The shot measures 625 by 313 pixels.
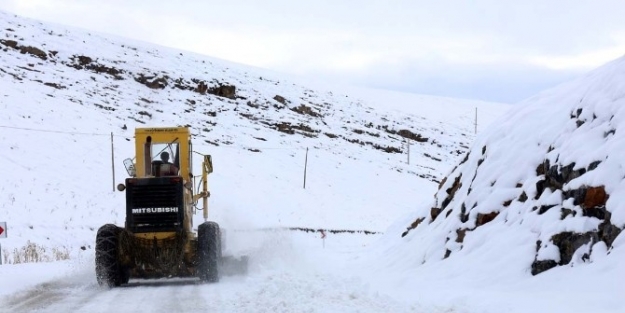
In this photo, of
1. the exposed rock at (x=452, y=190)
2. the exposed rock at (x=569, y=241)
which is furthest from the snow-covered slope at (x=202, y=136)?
the exposed rock at (x=569, y=241)

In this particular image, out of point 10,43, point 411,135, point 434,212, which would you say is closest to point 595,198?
point 434,212

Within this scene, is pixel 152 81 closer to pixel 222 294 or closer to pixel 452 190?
pixel 452 190

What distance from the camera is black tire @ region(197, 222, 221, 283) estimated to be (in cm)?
1297

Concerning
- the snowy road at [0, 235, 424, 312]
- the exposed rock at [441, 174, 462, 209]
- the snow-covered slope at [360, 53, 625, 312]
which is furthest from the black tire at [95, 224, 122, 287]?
the exposed rock at [441, 174, 462, 209]

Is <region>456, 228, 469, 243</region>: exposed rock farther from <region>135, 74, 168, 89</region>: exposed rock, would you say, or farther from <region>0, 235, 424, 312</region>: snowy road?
<region>135, 74, 168, 89</region>: exposed rock

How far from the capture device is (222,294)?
10.7 m

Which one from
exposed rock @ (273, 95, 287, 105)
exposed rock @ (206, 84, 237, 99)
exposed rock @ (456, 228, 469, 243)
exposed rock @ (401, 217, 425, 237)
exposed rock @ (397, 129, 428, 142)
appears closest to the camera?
exposed rock @ (456, 228, 469, 243)

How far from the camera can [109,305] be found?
982 cm

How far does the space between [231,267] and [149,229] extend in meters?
1.94

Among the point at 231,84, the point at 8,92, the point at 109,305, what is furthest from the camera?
the point at 231,84

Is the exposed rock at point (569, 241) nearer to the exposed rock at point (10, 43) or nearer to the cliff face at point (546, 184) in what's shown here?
the cliff face at point (546, 184)

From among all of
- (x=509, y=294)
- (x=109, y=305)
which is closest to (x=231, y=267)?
(x=109, y=305)

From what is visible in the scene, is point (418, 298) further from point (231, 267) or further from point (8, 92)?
point (8, 92)

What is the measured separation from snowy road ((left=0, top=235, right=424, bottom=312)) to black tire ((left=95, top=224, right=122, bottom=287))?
0.28m
